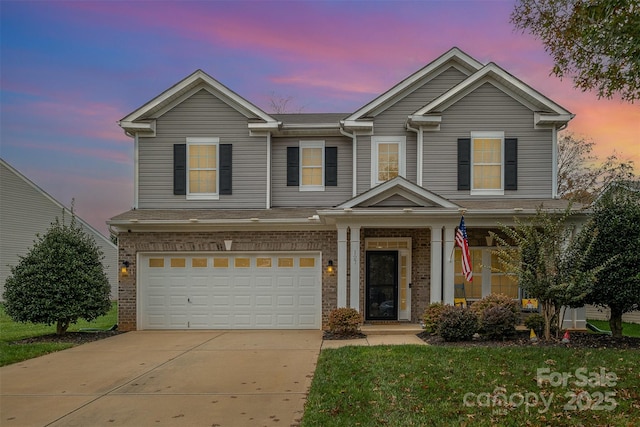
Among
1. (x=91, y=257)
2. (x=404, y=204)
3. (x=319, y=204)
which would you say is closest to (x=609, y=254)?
(x=404, y=204)

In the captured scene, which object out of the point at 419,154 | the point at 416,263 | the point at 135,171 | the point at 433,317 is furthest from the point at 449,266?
the point at 135,171

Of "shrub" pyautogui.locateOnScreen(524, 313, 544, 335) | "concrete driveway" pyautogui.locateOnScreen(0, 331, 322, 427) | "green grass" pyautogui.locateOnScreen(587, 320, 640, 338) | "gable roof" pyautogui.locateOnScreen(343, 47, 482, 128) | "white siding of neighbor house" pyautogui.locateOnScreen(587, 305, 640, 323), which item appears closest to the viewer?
"concrete driveway" pyautogui.locateOnScreen(0, 331, 322, 427)

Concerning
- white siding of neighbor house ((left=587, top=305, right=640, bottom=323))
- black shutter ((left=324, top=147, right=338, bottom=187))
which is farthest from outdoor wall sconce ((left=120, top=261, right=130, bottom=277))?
white siding of neighbor house ((left=587, top=305, right=640, bottom=323))

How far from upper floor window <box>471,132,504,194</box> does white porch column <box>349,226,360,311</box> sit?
4.18 m

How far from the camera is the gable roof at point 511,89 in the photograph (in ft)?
46.6

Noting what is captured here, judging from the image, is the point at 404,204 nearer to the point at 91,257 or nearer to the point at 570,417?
the point at 570,417

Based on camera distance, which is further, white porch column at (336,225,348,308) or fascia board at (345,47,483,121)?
fascia board at (345,47,483,121)

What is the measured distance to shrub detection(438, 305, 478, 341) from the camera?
1059 centimetres

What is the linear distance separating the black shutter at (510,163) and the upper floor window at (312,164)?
5627mm

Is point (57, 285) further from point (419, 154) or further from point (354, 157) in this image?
point (419, 154)

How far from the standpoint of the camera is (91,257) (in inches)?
510

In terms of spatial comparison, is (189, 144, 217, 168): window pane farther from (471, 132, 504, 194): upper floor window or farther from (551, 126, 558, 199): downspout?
(551, 126, 558, 199): downspout

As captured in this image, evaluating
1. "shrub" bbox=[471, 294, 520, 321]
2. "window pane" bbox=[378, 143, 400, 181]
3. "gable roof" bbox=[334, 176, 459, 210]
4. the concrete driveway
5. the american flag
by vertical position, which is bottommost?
the concrete driveway

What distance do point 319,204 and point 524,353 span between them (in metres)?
7.99
